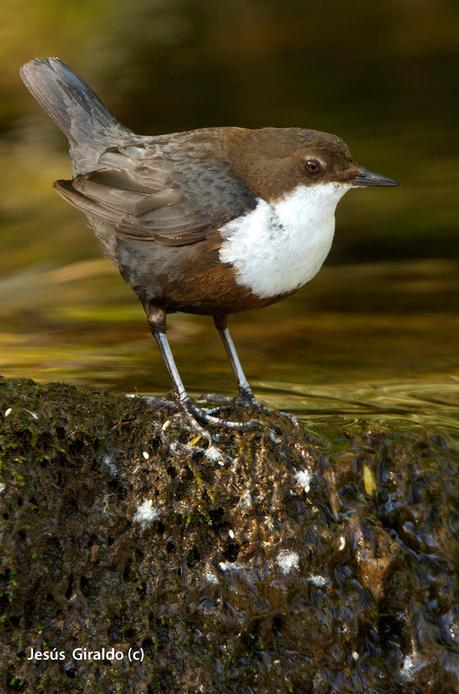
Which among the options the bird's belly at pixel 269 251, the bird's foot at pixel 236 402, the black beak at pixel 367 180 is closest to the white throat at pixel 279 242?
the bird's belly at pixel 269 251

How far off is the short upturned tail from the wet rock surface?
4.76ft

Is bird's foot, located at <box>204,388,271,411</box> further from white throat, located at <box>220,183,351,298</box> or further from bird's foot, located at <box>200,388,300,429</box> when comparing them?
white throat, located at <box>220,183,351,298</box>

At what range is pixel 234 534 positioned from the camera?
3775 mm

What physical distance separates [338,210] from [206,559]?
5.21 meters

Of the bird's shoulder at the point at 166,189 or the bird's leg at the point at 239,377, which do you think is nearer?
the bird's shoulder at the point at 166,189

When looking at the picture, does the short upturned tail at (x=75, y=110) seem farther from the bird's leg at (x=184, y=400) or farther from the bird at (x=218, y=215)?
the bird's leg at (x=184, y=400)

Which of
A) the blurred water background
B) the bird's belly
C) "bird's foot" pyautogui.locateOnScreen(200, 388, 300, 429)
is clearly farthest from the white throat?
the blurred water background

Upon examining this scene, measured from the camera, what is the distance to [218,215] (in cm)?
421

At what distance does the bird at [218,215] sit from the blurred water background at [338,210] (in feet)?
2.33

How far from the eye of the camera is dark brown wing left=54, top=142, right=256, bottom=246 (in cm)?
425

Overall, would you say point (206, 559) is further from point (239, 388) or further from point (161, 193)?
point (161, 193)

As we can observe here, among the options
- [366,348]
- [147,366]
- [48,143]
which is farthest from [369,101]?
[147,366]

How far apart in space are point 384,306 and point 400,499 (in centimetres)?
288

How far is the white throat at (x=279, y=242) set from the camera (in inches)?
161
